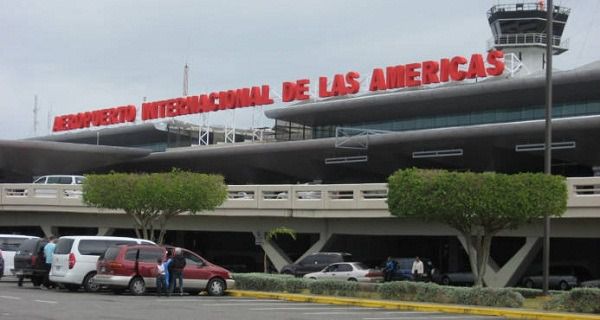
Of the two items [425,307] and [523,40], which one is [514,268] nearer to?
[425,307]

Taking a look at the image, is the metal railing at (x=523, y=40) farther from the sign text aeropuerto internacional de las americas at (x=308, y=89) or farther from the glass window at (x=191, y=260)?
the glass window at (x=191, y=260)

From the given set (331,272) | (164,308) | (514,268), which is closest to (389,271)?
(331,272)

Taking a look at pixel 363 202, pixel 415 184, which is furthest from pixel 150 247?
pixel 363 202

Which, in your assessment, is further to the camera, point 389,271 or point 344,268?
A: point 389,271

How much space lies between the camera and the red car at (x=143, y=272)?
1169 inches

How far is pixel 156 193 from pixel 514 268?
613 inches

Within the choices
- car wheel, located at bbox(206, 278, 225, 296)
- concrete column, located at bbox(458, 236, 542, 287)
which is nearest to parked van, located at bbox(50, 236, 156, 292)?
car wheel, located at bbox(206, 278, 225, 296)

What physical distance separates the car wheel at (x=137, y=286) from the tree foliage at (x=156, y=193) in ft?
38.3

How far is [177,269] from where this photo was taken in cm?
2975

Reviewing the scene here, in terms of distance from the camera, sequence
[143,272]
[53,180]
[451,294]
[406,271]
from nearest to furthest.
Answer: [451,294] < [143,272] < [406,271] < [53,180]

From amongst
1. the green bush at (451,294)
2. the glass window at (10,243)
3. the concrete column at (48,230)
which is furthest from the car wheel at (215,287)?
the concrete column at (48,230)

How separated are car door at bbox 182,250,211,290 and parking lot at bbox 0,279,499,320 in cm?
82

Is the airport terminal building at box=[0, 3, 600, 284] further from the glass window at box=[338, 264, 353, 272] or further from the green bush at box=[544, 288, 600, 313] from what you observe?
the green bush at box=[544, 288, 600, 313]

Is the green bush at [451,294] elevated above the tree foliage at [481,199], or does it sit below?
below
